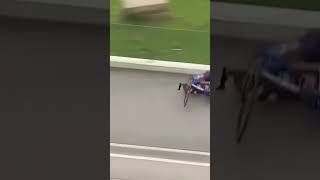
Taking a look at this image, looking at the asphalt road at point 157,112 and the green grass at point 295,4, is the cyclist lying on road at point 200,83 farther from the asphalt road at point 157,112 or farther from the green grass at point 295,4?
the green grass at point 295,4

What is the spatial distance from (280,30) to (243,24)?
9 centimetres

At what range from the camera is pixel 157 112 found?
1.15 metres

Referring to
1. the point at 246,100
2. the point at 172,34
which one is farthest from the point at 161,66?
the point at 246,100

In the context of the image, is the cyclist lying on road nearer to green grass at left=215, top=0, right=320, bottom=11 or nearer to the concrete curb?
the concrete curb

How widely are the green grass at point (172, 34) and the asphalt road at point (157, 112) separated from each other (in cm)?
6

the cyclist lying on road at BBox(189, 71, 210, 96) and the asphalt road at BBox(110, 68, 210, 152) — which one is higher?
the cyclist lying on road at BBox(189, 71, 210, 96)

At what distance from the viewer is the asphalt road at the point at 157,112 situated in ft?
3.73

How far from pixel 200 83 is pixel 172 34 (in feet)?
0.45

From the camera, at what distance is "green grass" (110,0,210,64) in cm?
112

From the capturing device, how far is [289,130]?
1.16m
